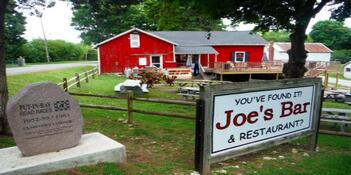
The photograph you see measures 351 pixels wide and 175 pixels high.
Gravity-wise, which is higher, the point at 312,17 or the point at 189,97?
the point at 312,17

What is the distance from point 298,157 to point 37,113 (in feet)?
15.9

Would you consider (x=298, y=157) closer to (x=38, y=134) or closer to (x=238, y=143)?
(x=238, y=143)

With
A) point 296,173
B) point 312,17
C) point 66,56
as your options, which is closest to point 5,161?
point 296,173

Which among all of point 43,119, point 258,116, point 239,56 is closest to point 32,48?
point 239,56

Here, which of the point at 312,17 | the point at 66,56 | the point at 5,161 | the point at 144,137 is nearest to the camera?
the point at 5,161

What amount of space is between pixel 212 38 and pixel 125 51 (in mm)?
10430

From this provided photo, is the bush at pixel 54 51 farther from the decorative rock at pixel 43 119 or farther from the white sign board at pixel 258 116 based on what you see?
the white sign board at pixel 258 116

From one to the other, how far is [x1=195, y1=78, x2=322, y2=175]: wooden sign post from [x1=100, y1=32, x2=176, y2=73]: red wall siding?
26.0 metres

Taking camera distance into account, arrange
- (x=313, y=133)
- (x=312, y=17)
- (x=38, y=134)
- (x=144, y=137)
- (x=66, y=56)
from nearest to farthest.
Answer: (x=38, y=134) → (x=313, y=133) → (x=144, y=137) → (x=312, y=17) → (x=66, y=56)

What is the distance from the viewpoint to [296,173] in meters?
5.12

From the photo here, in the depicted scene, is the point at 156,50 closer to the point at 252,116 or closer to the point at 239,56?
the point at 239,56

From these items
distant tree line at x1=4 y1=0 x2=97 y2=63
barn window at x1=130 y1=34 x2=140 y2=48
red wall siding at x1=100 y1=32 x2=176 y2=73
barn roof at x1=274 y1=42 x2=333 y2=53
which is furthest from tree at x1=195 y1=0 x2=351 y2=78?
barn roof at x1=274 y1=42 x2=333 y2=53

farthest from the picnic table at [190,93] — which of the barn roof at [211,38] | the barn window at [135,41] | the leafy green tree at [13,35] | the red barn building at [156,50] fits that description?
the leafy green tree at [13,35]

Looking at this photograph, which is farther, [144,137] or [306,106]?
[144,137]
